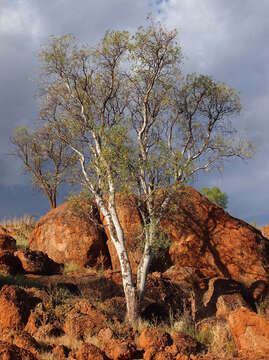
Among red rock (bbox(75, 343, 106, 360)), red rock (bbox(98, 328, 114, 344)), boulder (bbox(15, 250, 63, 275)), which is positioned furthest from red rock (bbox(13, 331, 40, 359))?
boulder (bbox(15, 250, 63, 275))

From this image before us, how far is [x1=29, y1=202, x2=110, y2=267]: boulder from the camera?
21672 mm

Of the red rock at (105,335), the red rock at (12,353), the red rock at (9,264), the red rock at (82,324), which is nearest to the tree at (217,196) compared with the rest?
the red rock at (9,264)

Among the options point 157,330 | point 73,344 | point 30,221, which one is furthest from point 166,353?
point 30,221

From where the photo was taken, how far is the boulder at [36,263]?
19344mm

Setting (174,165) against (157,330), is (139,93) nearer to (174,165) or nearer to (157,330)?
(174,165)

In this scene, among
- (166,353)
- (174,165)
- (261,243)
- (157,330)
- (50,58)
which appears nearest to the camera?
(166,353)

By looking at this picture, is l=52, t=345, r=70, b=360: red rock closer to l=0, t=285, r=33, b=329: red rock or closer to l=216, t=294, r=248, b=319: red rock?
l=0, t=285, r=33, b=329: red rock

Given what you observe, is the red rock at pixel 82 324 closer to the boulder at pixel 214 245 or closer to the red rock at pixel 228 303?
the red rock at pixel 228 303

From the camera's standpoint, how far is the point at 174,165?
15305mm

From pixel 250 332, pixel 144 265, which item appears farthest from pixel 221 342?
pixel 144 265

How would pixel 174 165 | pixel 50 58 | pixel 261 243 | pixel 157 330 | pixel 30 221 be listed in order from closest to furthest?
pixel 157 330
pixel 174 165
pixel 50 58
pixel 261 243
pixel 30 221

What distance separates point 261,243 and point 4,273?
1271 centimetres

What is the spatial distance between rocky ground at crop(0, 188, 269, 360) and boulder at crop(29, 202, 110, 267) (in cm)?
6

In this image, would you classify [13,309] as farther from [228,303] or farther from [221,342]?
[228,303]
